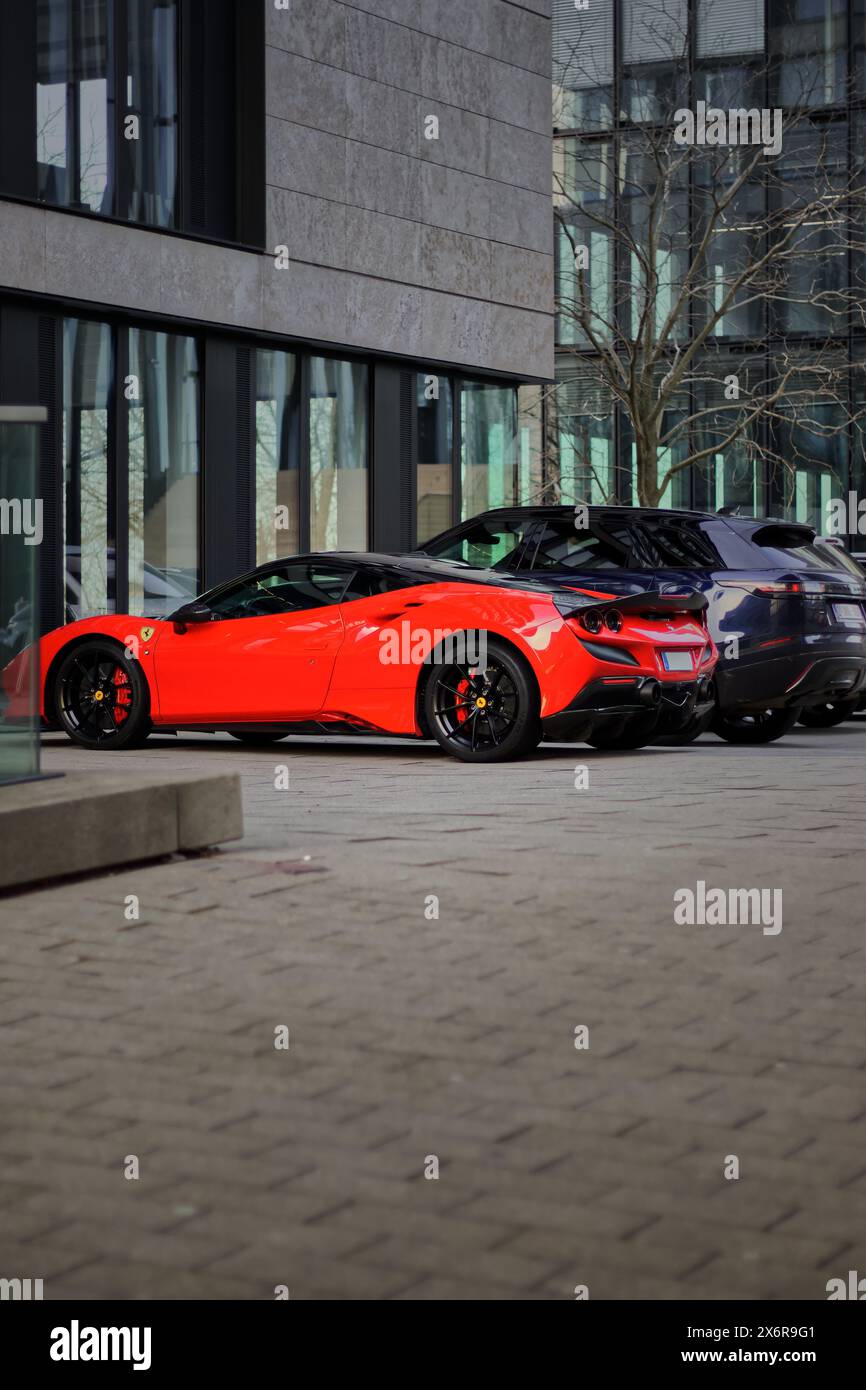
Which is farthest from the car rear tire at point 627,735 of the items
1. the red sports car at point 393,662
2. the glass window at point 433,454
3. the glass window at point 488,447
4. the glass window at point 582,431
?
the glass window at point 582,431

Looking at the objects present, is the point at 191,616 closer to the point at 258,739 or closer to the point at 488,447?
the point at 258,739

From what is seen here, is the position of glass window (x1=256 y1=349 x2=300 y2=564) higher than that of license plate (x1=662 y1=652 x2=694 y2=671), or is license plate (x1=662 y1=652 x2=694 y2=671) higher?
glass window (x1=256 y1=349 x2=300 y2=564)

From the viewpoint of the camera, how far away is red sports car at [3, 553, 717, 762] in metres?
13.0

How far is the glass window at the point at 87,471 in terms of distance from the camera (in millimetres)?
19984

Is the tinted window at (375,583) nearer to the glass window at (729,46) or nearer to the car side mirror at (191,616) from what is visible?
the car side mirror at (191,616)

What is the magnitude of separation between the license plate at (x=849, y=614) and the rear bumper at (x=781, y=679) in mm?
278

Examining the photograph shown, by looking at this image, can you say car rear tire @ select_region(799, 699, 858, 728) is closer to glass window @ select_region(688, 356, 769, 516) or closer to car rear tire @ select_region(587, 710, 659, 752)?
car rear tire @ select_region(587, 710, 659, 752)

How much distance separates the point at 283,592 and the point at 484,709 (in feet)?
6.07

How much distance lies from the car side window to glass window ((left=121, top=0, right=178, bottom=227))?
7760 millimetres

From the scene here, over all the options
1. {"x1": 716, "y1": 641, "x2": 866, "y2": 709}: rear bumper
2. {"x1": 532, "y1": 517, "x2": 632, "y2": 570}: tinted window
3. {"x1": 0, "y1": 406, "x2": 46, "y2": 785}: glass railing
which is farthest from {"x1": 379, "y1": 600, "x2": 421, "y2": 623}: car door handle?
{"x1": 0, "y1": 406, "x2": 46, "y2": 785}: glass railing

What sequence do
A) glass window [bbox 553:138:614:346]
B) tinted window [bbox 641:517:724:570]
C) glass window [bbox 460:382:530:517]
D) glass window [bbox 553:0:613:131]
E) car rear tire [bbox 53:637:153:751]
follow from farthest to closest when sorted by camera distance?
glass window [bbox 553:0:613:131]
glass window [bbox 553:138:614:346]
glass window [bbox 460:382:530:517]
tinted window [bbox 641:517:724:570]
car rear tire [bbox 53:637:153:751]

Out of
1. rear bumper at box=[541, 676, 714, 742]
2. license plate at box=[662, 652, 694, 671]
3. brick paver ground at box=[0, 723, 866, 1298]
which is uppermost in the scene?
license plate at box=[662, 652, 694, 671]

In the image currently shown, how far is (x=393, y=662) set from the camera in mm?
13438
